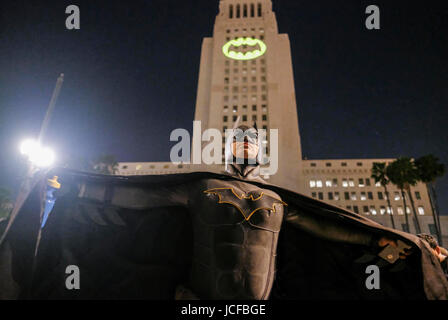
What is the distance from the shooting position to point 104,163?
44969mm

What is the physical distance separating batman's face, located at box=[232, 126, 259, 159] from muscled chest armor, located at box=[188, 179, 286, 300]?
0.80 metres

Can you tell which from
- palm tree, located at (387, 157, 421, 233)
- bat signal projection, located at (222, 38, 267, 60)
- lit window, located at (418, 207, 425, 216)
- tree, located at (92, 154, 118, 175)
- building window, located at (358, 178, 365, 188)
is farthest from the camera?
building window, located at (358, 178, 365, 188)

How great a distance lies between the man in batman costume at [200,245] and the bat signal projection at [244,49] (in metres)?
60.3

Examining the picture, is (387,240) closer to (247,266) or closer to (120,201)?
(247,266)

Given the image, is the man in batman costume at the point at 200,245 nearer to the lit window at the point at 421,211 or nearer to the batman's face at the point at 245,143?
the batman's face at the point at 245,143

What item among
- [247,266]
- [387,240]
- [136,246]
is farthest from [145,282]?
[387,240]

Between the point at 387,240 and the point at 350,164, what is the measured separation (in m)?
73.8

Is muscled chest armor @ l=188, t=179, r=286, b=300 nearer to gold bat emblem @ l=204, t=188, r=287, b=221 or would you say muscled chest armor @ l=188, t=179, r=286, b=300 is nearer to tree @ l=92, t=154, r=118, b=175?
gold bat emblem @ l=204, t=188, r=287, b=221

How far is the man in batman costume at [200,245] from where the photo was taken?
115 inches

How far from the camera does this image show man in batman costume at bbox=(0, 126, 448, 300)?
9.60 ft

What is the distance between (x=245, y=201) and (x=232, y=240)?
54 centimetres

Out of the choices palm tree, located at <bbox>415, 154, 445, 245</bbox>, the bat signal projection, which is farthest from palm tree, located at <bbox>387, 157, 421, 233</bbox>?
the bat signal projection

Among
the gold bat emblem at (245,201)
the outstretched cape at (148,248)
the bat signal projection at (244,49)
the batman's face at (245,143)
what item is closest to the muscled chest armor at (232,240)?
the gold bat emblem at (245,201)

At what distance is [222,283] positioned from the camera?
287 centimetres
